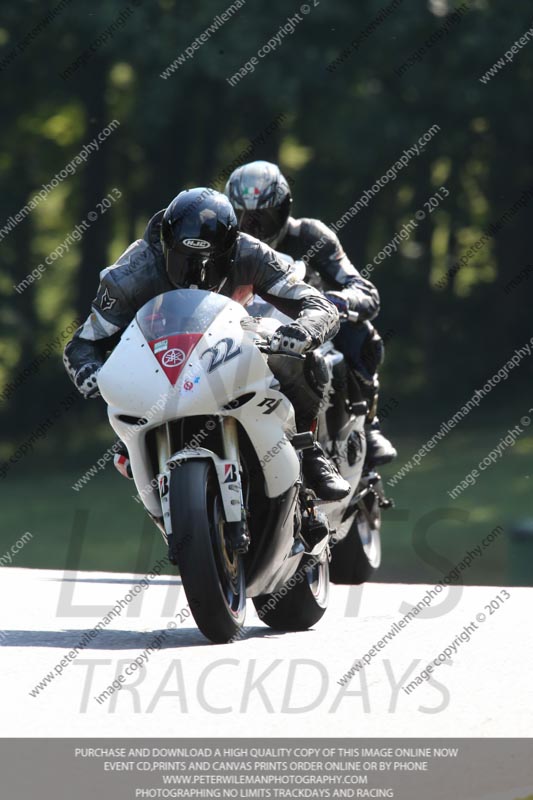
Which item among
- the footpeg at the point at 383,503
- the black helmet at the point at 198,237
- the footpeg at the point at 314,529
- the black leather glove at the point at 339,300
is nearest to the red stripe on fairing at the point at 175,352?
the black helmet at the point at 198,237

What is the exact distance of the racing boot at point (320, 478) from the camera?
23.6 ft

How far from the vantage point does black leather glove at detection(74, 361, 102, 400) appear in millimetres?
6492

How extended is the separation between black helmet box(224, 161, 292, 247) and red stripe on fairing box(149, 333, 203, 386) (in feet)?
8.35

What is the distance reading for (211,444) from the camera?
6.39 meters

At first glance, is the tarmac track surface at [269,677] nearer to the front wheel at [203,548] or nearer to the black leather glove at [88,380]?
the front wheel at [203,548]

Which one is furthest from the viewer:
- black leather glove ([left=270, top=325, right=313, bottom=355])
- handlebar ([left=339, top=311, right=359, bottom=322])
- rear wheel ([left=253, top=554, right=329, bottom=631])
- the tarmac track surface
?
handlebar ([left=339, top=311, right=359, bottom=322])

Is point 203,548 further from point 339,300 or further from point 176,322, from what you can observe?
point 339,300

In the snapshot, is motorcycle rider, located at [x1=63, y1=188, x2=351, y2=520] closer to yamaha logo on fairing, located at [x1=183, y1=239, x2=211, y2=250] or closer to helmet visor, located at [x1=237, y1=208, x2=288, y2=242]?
yamaha logo on fairing, located at [x1=183, y1=239, x2=211, y2=250]

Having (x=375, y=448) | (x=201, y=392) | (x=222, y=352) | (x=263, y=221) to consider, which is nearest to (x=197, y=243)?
(x=222, y=352)

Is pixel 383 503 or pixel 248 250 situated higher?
pixel 248 250

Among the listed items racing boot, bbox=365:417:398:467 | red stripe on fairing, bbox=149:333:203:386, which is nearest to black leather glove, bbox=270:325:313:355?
red stripe on fairing, bbox=149:333:203:386

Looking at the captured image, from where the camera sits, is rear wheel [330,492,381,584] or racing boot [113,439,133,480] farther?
rear wheel [330,492,381,584]

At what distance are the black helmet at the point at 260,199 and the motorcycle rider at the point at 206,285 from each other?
5.67ft

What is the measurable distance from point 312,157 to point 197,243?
2463 cm
